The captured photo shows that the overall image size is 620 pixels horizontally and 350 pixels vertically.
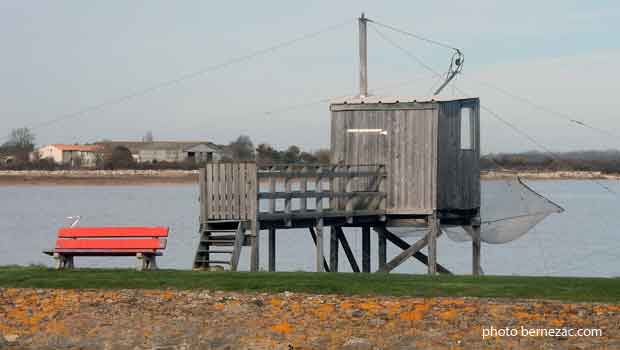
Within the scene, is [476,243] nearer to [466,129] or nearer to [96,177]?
[466,129]

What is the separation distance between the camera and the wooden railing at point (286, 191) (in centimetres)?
2416

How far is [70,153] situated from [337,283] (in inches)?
6499

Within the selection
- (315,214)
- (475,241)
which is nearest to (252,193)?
(315,214)

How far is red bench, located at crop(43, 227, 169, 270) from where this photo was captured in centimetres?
2092

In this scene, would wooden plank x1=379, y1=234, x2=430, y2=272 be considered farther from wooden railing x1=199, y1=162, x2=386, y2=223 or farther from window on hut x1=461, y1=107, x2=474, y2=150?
window on hut x1=461, y1=107, x2=474, y2=150

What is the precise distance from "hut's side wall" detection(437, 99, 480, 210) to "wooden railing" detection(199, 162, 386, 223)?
4.82 ft

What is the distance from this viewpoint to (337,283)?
57.5 feet

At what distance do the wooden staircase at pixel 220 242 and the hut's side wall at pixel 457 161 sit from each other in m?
5.89

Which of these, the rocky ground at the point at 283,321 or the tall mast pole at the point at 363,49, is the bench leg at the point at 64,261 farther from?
the tall mast pole at the point at 363,49

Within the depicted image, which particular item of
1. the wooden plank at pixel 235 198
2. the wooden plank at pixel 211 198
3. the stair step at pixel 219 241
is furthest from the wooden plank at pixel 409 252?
the stair step at pixel 219 241

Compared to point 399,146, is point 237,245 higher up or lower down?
lower down

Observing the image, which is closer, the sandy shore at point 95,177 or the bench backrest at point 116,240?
the bench backrest at point 116,240

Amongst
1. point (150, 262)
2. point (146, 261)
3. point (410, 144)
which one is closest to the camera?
point (146, 261)

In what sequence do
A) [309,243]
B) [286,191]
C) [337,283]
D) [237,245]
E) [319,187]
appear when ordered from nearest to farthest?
1. [337,283]
2. [237,245]
3. [286,191]
4. [319,187]
5. [309,243]
